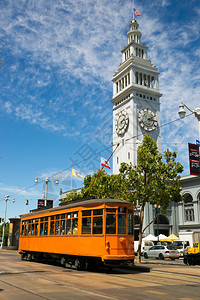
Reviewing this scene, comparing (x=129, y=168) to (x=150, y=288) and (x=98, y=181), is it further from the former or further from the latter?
(x=150, y=288)

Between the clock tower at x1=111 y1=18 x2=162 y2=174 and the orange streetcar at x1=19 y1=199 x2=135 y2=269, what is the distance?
46.6 meters

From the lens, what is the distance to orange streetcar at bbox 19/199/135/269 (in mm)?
14836

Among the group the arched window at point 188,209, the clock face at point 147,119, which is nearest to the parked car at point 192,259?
the arched window at point 188,209

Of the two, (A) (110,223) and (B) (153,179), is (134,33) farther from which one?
(A) (110,223)

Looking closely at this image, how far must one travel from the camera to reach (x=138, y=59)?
7569 centimetres

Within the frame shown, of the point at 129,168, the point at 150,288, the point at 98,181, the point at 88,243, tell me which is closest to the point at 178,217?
the point at 98,181

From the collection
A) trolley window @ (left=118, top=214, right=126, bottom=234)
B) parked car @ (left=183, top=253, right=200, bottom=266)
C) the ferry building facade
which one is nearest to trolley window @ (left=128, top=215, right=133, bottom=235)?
trolley window @ (left=118, top=214, right=126, bottom=234)

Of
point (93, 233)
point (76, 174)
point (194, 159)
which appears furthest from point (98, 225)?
point (76, 174)

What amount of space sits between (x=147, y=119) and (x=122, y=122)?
5746mm

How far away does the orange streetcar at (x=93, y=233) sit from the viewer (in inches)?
584

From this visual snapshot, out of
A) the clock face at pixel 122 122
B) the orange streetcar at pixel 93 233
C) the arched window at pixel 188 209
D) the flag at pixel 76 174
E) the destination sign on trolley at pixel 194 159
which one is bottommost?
the orange streetcar at pixel 93 233

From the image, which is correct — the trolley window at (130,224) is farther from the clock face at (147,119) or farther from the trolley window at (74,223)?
the clock face at (147,119)

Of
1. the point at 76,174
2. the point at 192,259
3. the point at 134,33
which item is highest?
the point at 134,33

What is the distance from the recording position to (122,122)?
69562 mm
